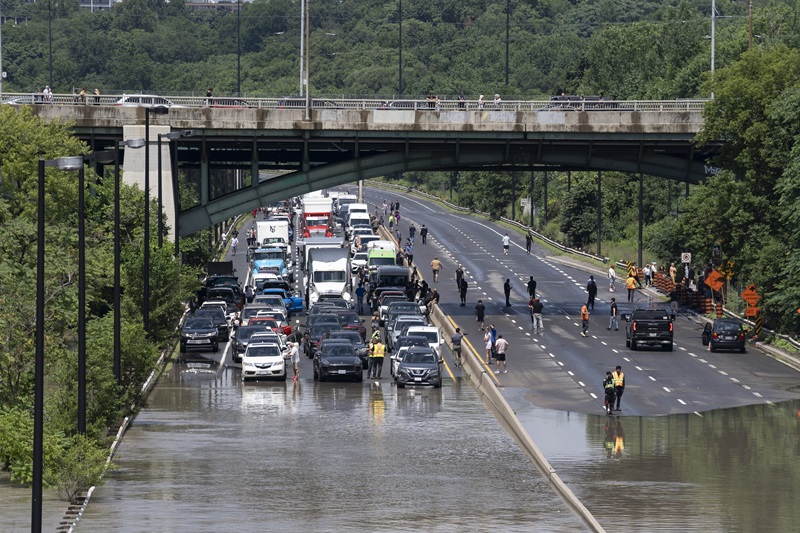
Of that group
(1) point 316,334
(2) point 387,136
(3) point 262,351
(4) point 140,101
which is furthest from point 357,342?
(4) point 140,101

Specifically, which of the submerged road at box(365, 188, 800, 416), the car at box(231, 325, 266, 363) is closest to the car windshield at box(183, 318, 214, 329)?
the car at box(231, 325, 266, 363)

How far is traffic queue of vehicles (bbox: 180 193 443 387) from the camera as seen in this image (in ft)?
186

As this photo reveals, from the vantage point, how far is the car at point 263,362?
5656cm

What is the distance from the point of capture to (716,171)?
78.6 m

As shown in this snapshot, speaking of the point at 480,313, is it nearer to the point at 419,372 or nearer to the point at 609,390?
the point at 419,372

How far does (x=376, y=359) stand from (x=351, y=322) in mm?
10106

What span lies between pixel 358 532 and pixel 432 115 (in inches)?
1829

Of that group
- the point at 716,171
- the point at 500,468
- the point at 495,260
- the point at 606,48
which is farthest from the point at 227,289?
the point at 606,48

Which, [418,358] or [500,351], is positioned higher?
[500,351]

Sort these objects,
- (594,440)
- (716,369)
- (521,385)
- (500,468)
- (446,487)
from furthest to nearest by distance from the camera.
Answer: (716,369) < (521,385) < (594,440) < (500,468) < (446,487)

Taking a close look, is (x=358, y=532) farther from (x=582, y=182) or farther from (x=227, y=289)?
(x=582, y=182)

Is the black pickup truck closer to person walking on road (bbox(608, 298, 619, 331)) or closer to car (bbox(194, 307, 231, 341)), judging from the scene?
person walking on road (bbox(608, 298, 619, 331))

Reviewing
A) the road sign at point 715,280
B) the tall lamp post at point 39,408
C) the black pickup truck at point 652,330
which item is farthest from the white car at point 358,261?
the tall lamp post at point 39,408

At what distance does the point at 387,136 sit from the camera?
77.6 meters
